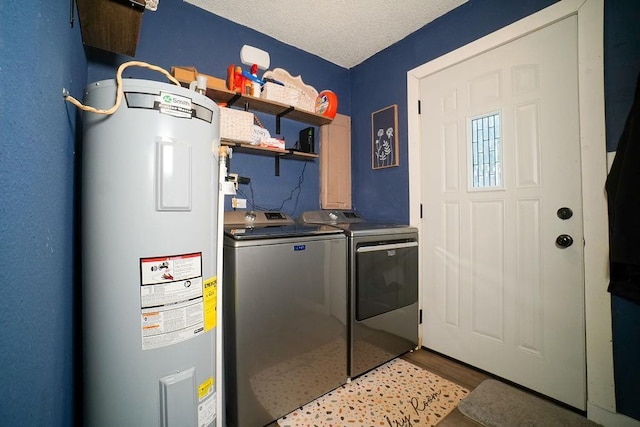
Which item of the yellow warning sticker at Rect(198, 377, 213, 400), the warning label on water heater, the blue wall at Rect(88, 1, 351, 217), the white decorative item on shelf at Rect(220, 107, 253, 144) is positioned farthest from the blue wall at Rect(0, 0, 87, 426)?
the blue wall at Rect(88, 1, 351, 217)

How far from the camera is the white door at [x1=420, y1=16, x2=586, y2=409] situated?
1468 millimetres

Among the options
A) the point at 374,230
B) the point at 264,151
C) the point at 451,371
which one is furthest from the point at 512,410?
the point at 264,151

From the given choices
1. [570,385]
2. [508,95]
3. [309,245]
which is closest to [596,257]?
[570,385]

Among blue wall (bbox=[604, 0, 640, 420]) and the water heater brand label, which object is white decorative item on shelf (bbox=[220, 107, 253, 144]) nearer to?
the water heater brand label

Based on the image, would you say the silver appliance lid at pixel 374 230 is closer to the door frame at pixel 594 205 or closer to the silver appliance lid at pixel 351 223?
the silver appliance lid at pixel 351 223

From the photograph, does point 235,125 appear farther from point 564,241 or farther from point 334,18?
point 564,241

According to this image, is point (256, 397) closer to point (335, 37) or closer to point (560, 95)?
point (560, 95)

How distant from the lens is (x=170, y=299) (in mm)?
884

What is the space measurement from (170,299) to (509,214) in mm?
1948

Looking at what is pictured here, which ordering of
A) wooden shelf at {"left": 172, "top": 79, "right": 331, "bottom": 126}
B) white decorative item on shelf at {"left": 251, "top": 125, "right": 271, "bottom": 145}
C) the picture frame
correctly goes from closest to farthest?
wooden shelf at {"left": 172, "top": 79, "right": 331, "bottom": 126}, white decorative item on shelf at {"left": 251, "top": 125, "right": 271, "bottom": 145}, the picture frame

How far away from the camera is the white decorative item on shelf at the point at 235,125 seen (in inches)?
69.3

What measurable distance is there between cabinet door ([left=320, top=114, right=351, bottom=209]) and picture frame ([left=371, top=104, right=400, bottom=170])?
0.95 ft

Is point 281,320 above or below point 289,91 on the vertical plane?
below

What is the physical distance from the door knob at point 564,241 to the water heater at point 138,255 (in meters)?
1.92
